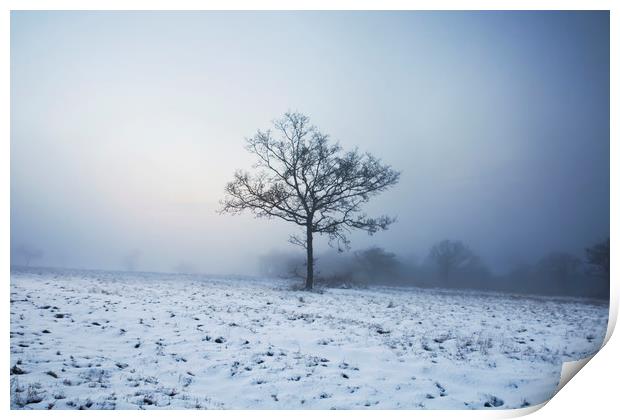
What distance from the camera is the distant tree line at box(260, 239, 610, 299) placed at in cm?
1133

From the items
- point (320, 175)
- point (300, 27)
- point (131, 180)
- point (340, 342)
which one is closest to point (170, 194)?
point (131, 180)

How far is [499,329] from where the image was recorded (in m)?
9.95

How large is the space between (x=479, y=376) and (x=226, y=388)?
4.69 m

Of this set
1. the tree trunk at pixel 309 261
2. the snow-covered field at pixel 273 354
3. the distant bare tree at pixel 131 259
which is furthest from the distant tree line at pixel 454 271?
the distant bare tree at pixel 131 259

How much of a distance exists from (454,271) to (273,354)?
63.1 ft

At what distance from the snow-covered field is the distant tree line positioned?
1334 mm

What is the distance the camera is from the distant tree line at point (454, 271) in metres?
11.3

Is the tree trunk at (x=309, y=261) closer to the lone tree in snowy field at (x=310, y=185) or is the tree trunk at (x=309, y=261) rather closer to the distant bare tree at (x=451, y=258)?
the lone tree in snowy field at (x=310, y=185)

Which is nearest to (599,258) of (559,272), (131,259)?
(559,272)

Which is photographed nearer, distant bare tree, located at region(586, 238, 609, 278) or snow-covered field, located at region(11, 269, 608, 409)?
snow-covered field, located at region(11, 269, 608, 409)

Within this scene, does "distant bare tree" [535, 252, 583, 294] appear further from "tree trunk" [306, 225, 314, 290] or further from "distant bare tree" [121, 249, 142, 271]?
"distant bare tree" [121, 249, 142, 271]

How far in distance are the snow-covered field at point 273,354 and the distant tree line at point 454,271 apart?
133cm

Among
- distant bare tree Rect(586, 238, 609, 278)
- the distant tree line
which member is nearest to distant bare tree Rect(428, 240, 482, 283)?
the distant tree line
